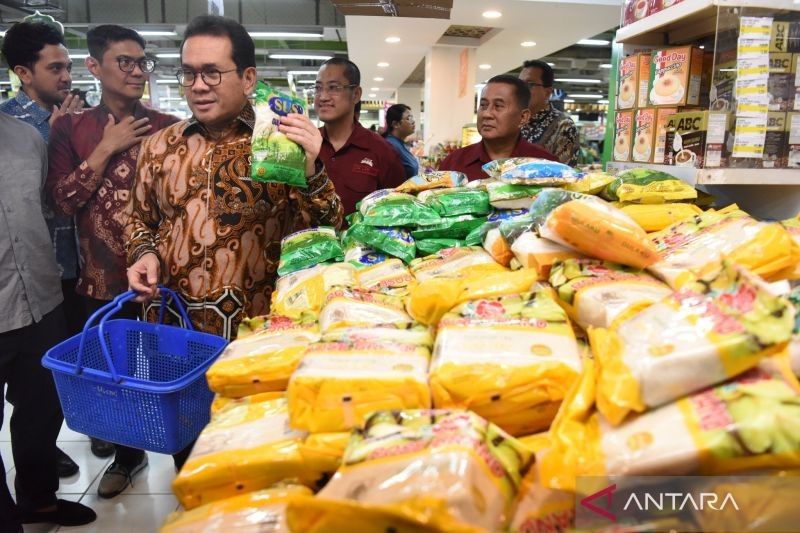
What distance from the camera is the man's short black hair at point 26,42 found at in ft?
9.13

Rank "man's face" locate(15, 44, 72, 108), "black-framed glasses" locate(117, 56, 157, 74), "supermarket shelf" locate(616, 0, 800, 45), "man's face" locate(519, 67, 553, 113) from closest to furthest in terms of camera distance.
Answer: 1. "supermarket shelf" locate(616, 0, 800, 45)
2. "black-framed glasses" locate(117, 56, 157, 74)
3. "man's face" locate(15, 44, 72, 108)
4. "man's face" locate(519, 67, 553, 113)

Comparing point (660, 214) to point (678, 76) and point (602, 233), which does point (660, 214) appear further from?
point (678, 76)

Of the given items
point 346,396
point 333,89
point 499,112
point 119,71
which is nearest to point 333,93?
point 333,89

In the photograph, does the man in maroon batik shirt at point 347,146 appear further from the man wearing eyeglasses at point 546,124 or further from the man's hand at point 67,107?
the man wearing eyeglasses at point 546,124

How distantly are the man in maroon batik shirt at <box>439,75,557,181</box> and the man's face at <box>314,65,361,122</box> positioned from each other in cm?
77

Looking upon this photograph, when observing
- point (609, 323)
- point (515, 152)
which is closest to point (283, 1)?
point (515, 152)

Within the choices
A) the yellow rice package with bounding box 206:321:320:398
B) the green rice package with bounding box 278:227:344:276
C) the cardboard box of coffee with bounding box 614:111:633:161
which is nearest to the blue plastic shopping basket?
the yellow rice package with bounding box 206:321:320:398

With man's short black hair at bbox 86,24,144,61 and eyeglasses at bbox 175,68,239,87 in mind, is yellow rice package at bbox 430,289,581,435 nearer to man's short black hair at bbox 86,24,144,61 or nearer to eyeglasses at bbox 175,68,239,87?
eyeglasses at bbox 175,68,239,87

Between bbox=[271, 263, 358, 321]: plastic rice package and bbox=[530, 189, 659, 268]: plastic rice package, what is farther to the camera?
bbox=[271, 263, 358, 321]: plastic rice package

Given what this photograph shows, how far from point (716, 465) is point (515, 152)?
2523 mm

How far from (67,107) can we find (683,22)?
294cm

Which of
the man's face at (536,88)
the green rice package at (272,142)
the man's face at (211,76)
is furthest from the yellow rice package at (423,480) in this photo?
the man's face at (536,88)

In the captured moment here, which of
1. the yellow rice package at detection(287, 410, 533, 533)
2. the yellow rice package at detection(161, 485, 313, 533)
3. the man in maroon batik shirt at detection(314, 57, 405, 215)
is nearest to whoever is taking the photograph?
the yellow rice package at detection(287, 410, 533, 533)

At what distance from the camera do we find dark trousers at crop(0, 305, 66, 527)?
2.07 meters
